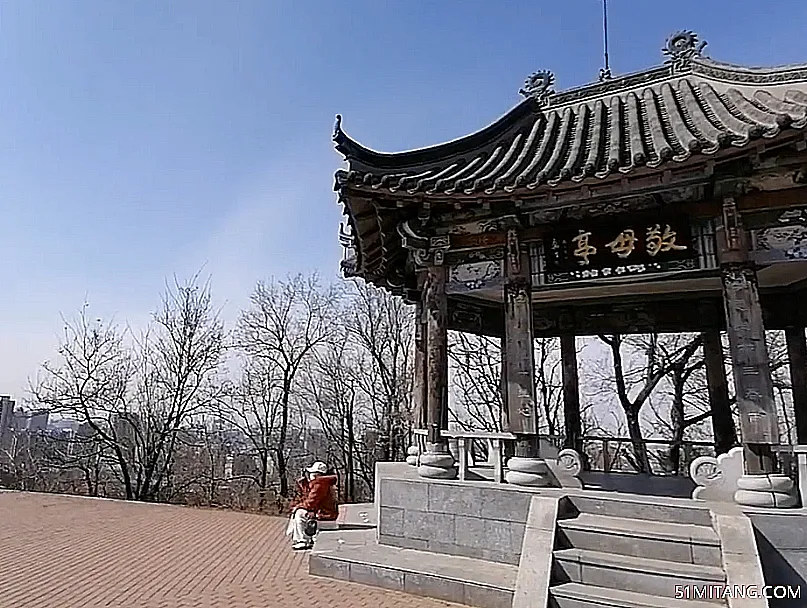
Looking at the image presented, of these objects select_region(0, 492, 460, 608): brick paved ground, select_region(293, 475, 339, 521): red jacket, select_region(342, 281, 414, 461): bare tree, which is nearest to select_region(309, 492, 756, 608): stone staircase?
select_region(0, 492, 460, 608): brick paved ground

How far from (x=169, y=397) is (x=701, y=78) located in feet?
46.8

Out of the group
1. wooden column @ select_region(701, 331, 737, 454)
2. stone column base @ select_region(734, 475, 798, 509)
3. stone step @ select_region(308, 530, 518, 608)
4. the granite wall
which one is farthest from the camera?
wooden column @ select_region(701, 331, 737, 454)

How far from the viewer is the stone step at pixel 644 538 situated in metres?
3.75

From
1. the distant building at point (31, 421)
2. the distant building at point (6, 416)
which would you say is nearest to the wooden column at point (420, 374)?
the distant building at point (31, 421)

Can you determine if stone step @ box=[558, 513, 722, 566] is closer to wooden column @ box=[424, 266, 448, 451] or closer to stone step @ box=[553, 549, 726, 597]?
stone step @ box=[553, 549, 726, 597]

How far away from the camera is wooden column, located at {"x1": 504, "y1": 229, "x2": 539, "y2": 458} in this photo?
4.89 meters

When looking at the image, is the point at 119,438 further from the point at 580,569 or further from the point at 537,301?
the point at 580,569

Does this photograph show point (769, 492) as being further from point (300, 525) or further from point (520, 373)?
point (300, 525)

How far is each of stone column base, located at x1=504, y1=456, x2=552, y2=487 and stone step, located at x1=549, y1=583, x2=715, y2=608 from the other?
3.35 feet

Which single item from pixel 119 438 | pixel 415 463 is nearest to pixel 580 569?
pixel 415 463

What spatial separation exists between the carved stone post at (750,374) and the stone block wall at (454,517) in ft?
5.51

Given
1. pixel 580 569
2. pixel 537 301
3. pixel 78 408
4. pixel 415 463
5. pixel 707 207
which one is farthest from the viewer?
pixel 78 408

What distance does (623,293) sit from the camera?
673 centimetres

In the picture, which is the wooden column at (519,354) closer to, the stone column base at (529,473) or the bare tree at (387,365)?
the stone column base at (529,473)
